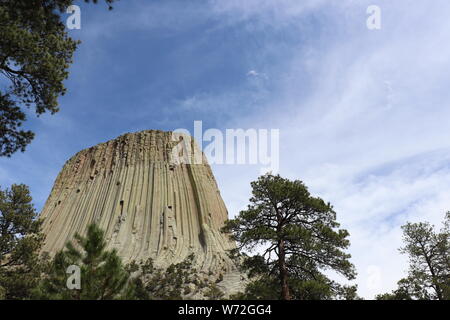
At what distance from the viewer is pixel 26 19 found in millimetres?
11961

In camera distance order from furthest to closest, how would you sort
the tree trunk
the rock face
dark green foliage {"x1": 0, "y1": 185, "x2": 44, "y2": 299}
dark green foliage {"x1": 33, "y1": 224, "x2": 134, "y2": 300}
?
the rock face
dark green foliage {"x1": 0, "y1": 185, "x2": 44, "y2": 299}
the tree trunk
dark green foliage {"x1": 33, "y1": 224, "x2": 134, "y2": 300}

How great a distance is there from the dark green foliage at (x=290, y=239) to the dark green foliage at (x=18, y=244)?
1369 centimetres

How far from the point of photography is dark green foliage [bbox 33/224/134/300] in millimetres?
11000

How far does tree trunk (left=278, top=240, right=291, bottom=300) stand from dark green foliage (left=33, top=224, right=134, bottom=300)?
7.24 m

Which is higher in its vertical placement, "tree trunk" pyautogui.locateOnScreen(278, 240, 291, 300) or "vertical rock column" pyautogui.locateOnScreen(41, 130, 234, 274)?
"vertical rock column" pyautogui.locateOnScreen(41, 130, 234, 274)

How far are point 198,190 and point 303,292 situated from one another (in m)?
29.6

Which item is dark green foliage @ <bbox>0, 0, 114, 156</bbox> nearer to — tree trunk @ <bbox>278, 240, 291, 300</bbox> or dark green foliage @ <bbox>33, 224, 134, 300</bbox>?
dark green foliage @ <bbox>33, 224, 134, 300</bbox>

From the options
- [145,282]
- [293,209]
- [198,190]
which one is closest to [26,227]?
[145,282]

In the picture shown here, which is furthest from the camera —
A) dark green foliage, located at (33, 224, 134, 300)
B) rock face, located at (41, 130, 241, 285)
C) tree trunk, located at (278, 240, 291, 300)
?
rock face, located at (41, 130, 241, 285)

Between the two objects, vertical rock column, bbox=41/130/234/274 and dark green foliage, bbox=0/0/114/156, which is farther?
vertical rock column, bbox=41/130/234/274

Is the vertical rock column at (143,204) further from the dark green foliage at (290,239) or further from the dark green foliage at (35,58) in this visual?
the dark green foliage at (35,58)

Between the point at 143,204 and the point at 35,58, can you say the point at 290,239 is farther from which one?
the point at 143,204

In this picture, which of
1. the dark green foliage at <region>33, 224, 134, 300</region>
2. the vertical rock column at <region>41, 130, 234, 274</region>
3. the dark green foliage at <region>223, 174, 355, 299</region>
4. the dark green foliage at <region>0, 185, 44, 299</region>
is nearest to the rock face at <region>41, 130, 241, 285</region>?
the vertical rock column at <region>41, 130, 234, 274</region>

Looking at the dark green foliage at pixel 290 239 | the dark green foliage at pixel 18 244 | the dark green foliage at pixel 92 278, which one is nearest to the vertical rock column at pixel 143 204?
the dark green foliage at pixel 18 244
